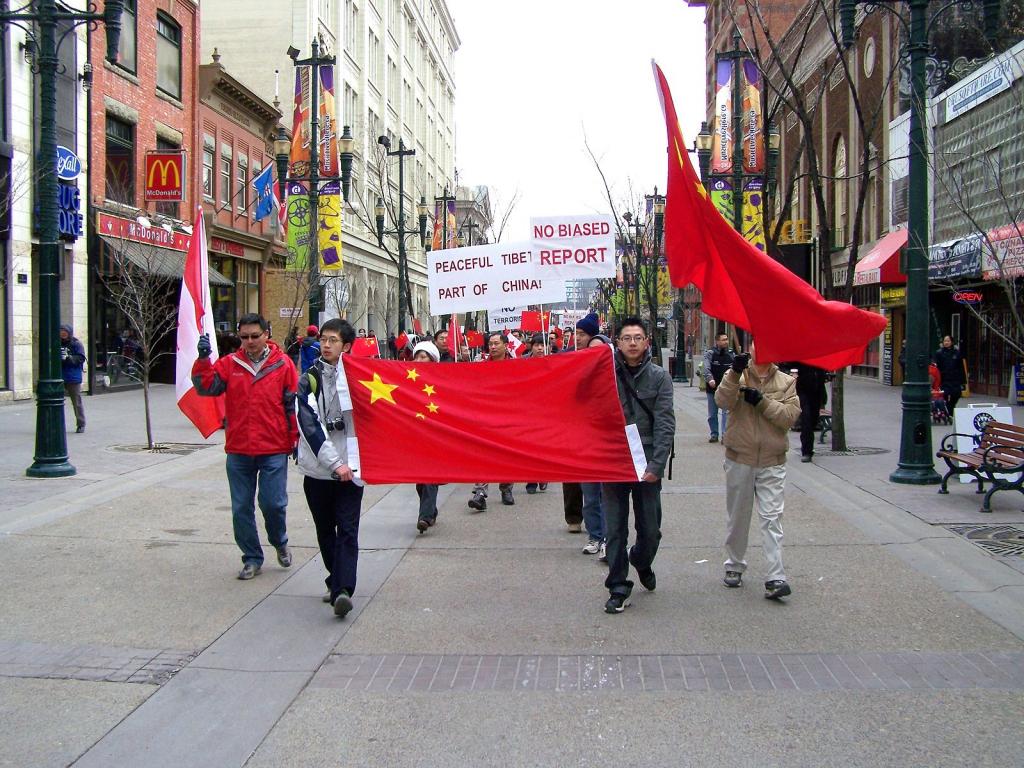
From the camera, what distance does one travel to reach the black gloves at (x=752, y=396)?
257 inches

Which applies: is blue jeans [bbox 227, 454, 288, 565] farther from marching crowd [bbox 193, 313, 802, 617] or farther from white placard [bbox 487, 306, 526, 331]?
white placard [bbox 487, 306, 526, 331]

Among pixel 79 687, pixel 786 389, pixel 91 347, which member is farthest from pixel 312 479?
pixel 91 347

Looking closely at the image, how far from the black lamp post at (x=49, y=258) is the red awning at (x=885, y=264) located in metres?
22.3

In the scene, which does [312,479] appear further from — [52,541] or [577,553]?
[52,541]

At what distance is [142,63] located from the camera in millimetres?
28078

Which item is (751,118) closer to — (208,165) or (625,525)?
Answer: (625,525)

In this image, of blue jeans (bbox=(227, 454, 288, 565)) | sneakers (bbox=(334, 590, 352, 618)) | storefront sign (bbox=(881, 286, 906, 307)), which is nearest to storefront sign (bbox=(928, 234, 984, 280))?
storefront sign (bbox=(881, 286, 906, 307))

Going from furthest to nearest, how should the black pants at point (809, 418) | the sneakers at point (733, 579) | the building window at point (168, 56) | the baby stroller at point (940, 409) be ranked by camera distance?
1. the building window at point (168, 56)
2. the baby stroller at point (940, 409)
3. the black pants at point (809, 418)
4. the sneakers at point (733, 579)

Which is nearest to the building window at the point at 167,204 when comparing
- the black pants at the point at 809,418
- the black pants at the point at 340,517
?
the black pants at the point at 809,418

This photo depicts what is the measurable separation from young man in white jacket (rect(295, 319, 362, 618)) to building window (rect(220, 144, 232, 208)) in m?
30.4

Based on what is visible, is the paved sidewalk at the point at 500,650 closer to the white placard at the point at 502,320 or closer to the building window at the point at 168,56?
the white placard at the point at 502,320

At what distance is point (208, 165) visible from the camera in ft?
111

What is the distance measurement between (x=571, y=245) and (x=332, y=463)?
5.81m

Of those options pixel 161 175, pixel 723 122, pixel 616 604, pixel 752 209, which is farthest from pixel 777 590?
pixel 161 175
